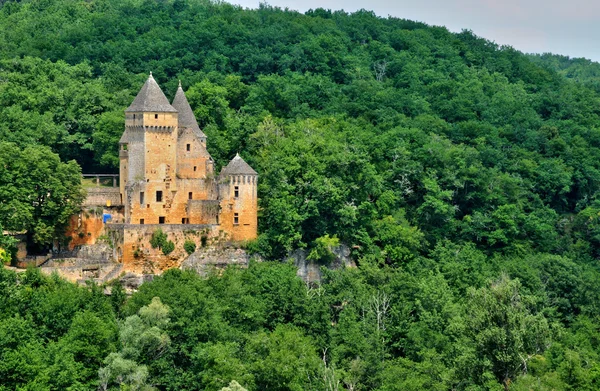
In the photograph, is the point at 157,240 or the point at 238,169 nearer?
the point at 157,240

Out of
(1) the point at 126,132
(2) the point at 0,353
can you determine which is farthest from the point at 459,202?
(2) the point at 0,353

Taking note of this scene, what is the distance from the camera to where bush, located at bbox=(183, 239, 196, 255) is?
78.1 metres

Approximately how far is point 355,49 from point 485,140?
88.7 feet

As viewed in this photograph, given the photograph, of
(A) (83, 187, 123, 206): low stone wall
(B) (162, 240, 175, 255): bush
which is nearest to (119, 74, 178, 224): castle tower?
(A) (83, 187, 123, 206): low stone wall

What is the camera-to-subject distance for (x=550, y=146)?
107875 mm

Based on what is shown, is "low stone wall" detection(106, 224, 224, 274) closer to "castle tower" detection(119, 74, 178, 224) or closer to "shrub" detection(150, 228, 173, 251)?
"shrub" detection(150, 228, 173, 251)

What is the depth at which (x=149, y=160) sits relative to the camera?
7862 centimetres

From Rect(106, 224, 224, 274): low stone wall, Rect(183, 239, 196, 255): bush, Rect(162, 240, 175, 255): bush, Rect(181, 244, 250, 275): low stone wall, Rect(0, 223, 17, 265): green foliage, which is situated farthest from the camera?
Rect(183, 239, 196, 255): bush

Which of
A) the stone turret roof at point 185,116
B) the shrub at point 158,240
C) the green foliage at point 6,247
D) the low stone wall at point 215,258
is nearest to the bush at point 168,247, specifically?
the shrub at point 158,240

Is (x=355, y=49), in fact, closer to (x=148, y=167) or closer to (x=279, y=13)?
(x=279, y=13)

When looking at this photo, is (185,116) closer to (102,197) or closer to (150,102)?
(150,102)

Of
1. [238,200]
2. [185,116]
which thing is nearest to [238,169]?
[238,200]

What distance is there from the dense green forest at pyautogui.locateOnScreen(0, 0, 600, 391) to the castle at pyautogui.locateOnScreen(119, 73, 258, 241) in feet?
7.91

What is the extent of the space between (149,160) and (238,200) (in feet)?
19.3
